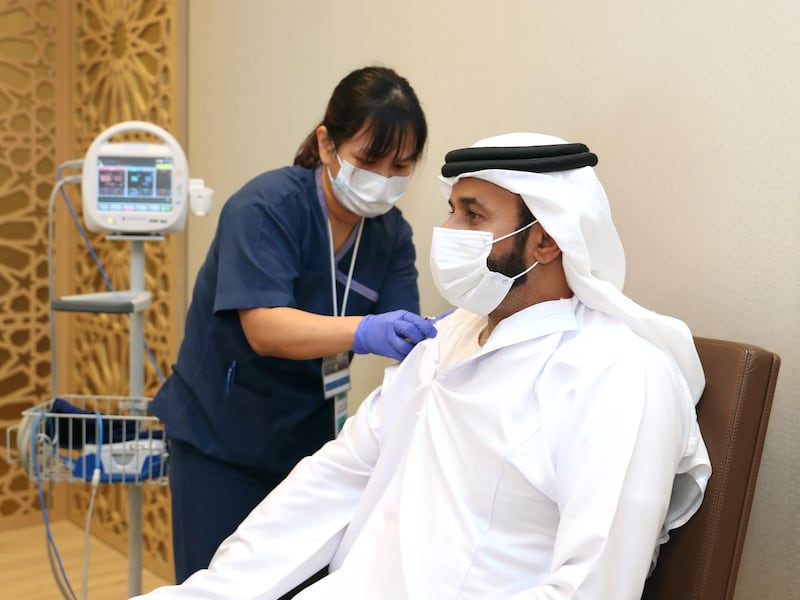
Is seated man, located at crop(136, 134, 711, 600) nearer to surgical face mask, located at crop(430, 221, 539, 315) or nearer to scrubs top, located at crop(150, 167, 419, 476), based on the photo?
surgical face mask, located at crop(430, 221, 539, 315)

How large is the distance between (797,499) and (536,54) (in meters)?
1.09

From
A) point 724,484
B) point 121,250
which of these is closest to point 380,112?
point 724,484

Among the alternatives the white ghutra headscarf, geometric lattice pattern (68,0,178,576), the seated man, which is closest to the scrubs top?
the seated man

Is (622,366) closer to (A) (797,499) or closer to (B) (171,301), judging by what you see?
(A) (797,499)

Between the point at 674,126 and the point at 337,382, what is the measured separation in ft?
3.11

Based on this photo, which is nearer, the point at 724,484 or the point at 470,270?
the point at 724,484

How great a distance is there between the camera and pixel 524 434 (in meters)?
1.34

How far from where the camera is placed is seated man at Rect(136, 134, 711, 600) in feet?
3.95

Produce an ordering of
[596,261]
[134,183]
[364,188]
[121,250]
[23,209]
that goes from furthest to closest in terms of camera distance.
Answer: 1. [23,209]
2. [121,250]
3. [134,183]
4. [364,188]
5. [596,261]

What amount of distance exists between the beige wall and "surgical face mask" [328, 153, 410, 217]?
12.9 inches

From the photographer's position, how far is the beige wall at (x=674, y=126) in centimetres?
153

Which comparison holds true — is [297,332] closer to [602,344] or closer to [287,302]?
[287,302]

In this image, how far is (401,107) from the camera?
1.88m

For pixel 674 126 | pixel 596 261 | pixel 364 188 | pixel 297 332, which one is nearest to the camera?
pixel 596 261
